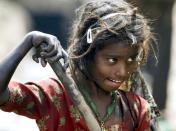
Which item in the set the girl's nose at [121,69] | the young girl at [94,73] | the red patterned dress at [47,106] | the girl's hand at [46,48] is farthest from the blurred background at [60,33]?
the girl's hand at [46,48]

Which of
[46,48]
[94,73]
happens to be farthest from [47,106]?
[46,48]

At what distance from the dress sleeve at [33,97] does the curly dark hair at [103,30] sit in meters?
0.15

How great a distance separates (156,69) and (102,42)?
22.0ft

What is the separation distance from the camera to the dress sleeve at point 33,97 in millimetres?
4680

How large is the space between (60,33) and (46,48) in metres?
14.2

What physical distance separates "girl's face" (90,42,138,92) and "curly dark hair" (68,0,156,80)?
35mm

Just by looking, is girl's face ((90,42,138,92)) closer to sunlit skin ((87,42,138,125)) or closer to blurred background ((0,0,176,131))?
sunlit skin ((87,42,138,125))

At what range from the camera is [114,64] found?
4.71 metres

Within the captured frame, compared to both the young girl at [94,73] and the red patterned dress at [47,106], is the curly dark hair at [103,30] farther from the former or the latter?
the red patterned dress at [47,106]

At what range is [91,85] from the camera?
16.1 feet

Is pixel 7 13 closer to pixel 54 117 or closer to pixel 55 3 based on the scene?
pixel 55 3

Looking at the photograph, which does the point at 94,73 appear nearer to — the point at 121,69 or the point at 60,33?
the point at 121,69

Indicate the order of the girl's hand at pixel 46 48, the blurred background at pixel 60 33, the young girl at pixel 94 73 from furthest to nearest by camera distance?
1. the blurred background at pixel 60 33
2. the young girl at pixel 94 73
3. the girl's hand at pixel 46 48

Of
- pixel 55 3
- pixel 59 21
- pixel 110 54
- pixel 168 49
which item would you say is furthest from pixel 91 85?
pixel 55 3
